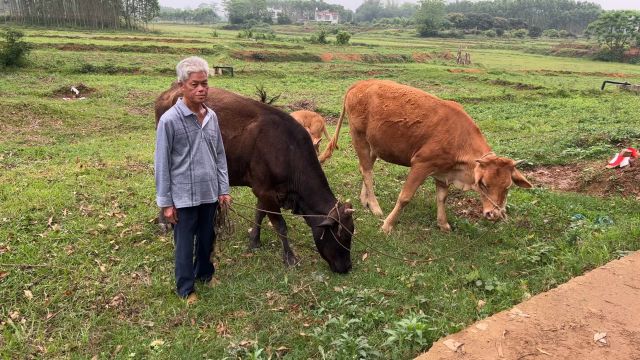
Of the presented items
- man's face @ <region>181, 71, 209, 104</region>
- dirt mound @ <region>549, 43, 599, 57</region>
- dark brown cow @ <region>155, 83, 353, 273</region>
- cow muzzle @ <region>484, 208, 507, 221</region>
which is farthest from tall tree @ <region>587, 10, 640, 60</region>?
man's face @ <region>181, 71, 209, 104</region>

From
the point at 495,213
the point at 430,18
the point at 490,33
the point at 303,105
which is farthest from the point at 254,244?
the point at 430,18

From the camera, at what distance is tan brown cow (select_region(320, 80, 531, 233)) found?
6.43 meters

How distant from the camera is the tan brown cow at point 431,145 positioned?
21.1 feet

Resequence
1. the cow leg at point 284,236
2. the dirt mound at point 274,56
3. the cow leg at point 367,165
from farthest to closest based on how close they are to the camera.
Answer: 1. the dirt mound at point 274,56
2. the cow leg at point 367,165
3. the cow leg at point 284,236

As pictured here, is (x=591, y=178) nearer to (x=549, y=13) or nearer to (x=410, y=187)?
(x=410, y=187)

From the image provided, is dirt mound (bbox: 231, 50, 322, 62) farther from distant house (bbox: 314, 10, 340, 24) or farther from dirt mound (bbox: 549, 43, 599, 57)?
distant house (bbox: 314, 10, 340, 24)

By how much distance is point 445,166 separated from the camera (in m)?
7.12

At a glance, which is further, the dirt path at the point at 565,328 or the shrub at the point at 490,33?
the shrub at the point at 490,33

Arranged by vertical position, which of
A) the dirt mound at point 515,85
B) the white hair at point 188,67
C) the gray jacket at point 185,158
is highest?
the white hair at point 188,67

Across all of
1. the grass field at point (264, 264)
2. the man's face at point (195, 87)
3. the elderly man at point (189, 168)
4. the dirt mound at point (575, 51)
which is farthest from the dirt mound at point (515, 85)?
the dirt mound at point (575, 51)

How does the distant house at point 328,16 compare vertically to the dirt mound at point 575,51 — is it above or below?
above

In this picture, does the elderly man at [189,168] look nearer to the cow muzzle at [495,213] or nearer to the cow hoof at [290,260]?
Result: the cow hoof at [290,260]

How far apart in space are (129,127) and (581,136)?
12.5 metres

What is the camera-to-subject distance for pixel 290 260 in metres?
6.21
